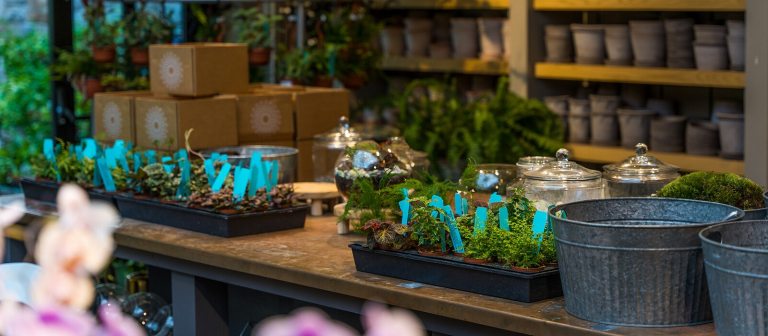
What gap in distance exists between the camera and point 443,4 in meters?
6.53

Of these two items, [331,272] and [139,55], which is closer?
[331,272]

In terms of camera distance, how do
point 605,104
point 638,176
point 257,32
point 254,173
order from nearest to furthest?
point 638,176 → point 254,173 → point 257,32 → point 605,104

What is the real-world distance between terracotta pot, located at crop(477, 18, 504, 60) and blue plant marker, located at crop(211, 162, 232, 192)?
10.2ft

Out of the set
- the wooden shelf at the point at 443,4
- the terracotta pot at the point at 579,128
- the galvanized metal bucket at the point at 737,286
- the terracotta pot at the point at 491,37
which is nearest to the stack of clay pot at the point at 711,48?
the terracotta pot at the point at 579,128

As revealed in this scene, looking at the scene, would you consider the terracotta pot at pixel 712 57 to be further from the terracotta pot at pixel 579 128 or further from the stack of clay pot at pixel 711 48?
the terracotta pot at pixel 579 128

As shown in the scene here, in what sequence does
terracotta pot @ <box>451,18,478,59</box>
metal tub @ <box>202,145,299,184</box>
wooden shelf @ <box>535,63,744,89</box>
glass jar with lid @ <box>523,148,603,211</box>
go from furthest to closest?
terracotta pot @ <box>451,18,478,59</box> → wooden shelf @ <box>535,63,744,89</box> → metal tub @ <box>202,145,299,184</box> → glass jar with lid @ <box>523,148,603,211</box>

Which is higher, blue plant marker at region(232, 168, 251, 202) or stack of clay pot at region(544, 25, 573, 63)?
stack of clay pot at region(544, 25, 573, 63)

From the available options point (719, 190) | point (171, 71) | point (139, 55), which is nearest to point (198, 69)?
point (171, 71)

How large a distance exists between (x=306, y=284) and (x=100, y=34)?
311 centimetres

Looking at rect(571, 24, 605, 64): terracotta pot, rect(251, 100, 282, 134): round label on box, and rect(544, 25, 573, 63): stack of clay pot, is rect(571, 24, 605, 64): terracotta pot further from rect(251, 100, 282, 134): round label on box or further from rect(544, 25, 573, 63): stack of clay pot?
rect(251, 100, 282, 134): round label on box

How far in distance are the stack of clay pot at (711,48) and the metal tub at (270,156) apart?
88.7 inches

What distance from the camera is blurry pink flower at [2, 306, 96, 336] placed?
31.4 inches

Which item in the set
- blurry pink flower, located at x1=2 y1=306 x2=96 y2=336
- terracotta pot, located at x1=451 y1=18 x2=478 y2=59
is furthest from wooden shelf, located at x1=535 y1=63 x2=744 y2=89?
blurry pink flower, located at x1=2 y1=306 x2=96 y2=336

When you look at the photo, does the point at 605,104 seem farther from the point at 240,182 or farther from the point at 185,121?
the point at 240,182
